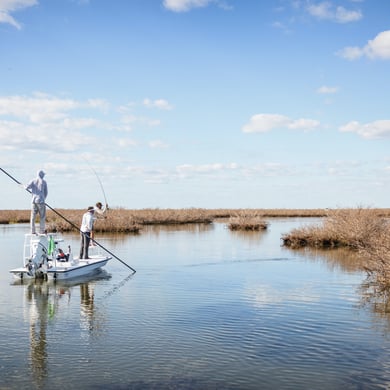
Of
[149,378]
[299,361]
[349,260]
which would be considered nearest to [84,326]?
[149,378]

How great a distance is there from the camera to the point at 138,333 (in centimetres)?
1069

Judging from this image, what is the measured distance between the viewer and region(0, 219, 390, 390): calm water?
8180 millimetres

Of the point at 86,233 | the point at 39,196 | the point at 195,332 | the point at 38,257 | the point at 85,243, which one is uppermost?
the point at 39,196

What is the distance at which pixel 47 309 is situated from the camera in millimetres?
13070

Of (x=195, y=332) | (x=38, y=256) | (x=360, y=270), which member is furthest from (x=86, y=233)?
(x=195, y=332)

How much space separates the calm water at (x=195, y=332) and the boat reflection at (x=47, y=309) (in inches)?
1.1

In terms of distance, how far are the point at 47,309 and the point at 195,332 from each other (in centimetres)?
407

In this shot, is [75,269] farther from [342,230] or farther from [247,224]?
[247,224]

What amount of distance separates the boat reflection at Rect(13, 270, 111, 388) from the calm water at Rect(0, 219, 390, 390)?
0.09ft

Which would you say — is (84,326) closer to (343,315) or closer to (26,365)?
(26,365)

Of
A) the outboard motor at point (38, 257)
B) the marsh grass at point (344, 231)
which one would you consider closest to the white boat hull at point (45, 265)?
the outboard motor at point (38, 257)

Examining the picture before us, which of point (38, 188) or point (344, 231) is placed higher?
point (38, 188)

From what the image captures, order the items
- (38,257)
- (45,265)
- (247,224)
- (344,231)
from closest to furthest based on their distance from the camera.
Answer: (38,257) → (45,265) → (344,231) → (247,224)

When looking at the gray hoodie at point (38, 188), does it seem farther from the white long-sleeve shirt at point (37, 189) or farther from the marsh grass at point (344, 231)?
the marsh grass at point (344, 231)
